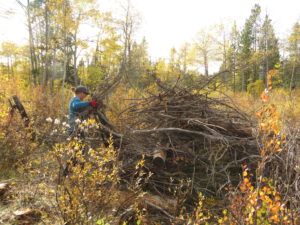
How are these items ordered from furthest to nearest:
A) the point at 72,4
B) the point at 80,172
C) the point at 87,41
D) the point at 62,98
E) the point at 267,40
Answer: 1. the point at 267,40
2. the point at 87,41
3. the point at 72,4
4. the point at 62,98
5. the point at 80,172

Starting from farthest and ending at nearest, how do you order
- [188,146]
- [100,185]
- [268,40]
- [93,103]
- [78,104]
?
[268,40], [78,104], [93,103], [188,146], [100,185]

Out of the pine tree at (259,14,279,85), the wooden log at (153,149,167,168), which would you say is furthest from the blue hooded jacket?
the pine tree at (259,14,279,85)

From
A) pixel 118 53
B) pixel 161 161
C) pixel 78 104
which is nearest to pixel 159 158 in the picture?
pixel 161 161

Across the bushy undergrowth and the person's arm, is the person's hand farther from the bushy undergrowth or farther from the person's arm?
the bushy undergrowth

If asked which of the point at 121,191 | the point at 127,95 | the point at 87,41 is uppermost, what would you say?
the point at 87,41

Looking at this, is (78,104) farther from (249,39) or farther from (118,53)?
(249,39)

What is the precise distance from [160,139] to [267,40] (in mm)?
31738

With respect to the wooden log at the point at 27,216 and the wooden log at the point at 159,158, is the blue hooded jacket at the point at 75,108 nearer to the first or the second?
the wooden log at the point at 159,158

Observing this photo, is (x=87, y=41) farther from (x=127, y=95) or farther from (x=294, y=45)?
(x=294, y=45)

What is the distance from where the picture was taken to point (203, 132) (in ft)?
16.8

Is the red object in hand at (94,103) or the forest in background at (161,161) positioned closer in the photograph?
the forest in background at (161,161)

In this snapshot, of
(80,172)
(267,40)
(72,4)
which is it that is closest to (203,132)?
(80,172)

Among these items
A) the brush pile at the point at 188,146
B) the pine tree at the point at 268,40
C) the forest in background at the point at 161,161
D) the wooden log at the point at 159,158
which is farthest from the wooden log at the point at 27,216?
the pine tree at the point at 268,40

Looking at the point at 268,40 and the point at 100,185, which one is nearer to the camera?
the point at 100,185
